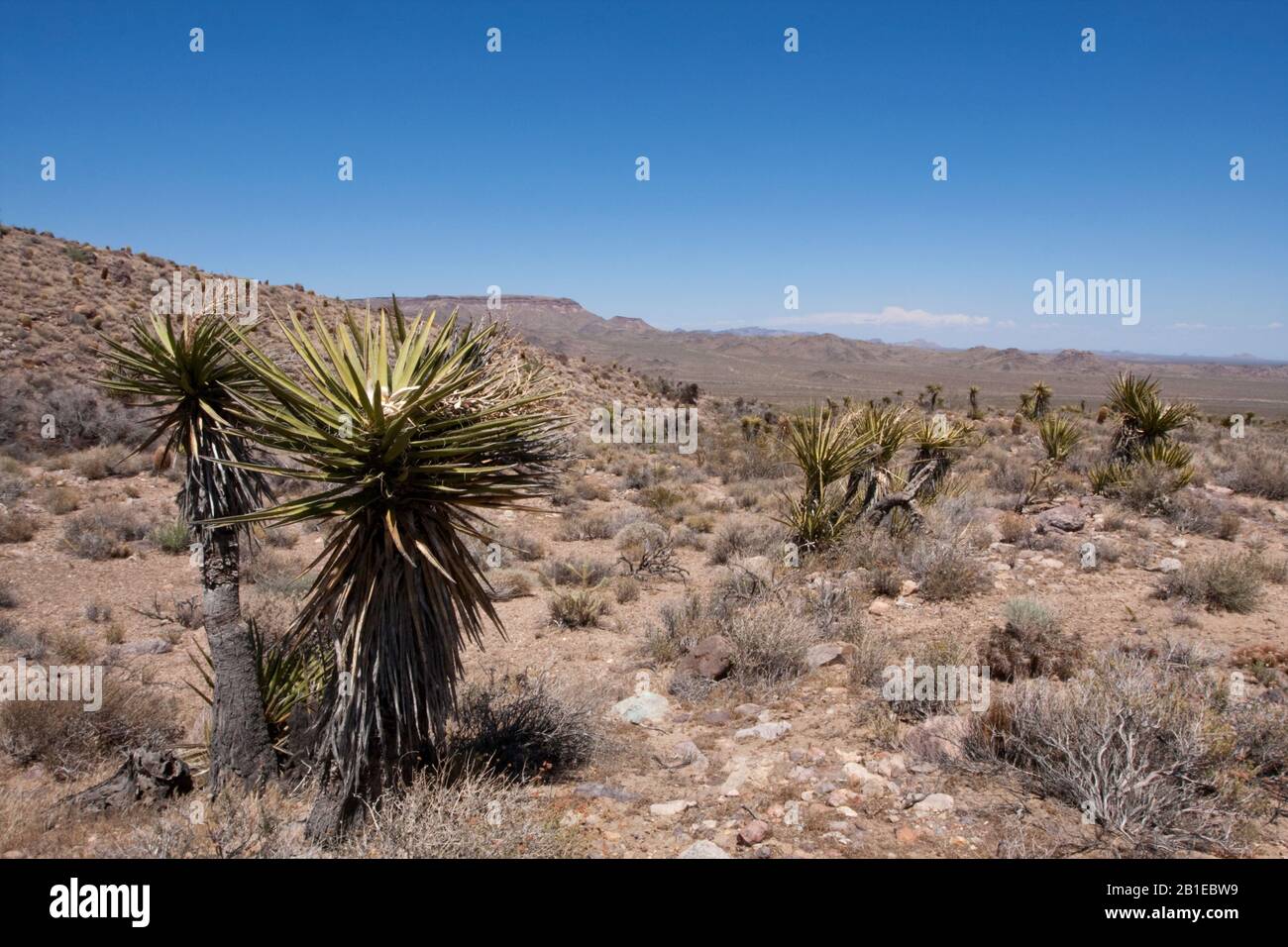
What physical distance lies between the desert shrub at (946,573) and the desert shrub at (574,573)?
416 cm

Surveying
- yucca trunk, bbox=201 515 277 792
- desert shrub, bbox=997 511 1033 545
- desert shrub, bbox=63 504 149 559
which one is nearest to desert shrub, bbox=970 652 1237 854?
yucca trunk, bbox=201 515 277 792

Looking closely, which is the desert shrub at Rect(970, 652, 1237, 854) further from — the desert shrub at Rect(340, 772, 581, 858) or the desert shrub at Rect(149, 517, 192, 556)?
the desert shrub at Rect(149, 517, 192, 556)

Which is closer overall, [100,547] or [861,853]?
[861,853]

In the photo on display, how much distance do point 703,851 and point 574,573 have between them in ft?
21.1

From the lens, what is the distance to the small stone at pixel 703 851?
327cm

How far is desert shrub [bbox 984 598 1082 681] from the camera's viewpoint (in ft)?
17.6

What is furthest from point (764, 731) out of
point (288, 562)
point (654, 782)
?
point (288, 562)

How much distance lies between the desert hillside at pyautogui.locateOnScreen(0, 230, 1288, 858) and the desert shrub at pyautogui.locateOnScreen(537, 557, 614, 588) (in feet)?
0.19

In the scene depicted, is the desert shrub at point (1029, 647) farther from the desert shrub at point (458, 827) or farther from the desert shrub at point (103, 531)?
the desert shrub at point (103, 531)
